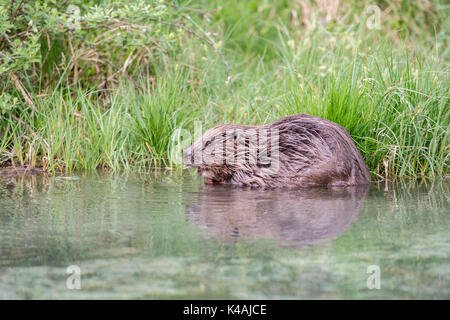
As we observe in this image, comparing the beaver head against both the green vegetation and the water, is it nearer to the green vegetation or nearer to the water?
the water

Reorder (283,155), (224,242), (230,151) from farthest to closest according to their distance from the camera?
(230,151) → (283,155) → (224,242)

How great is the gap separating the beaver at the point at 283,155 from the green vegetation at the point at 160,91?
1.85 ft

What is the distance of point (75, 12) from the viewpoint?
5879 millimetres

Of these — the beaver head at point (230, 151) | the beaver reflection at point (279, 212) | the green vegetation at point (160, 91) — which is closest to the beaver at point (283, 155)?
the beaver head at point (230, 151)

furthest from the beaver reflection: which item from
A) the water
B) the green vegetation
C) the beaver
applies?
the green vegetation

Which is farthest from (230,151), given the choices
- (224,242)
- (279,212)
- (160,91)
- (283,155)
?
(224,242)

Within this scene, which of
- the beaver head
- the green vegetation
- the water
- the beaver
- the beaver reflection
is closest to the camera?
the water

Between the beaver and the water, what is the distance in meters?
0.20

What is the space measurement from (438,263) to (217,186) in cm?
241

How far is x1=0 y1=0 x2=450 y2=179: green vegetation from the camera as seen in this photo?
5492 mm

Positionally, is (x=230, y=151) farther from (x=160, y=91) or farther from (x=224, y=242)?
(x=224, y=242)

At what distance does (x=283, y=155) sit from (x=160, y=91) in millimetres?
1784

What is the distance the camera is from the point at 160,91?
6301 mm
